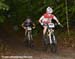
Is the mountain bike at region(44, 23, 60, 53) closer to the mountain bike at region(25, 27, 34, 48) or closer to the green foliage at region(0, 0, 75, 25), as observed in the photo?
the mountain bike at region(25, 27, 34, 48)

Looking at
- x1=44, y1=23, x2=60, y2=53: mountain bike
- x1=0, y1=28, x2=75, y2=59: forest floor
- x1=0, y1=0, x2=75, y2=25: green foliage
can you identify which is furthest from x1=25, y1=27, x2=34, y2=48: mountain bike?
x1=0, y1=0, x2=75, y2=25: green foliage

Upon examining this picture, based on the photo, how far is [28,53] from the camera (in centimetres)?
1551

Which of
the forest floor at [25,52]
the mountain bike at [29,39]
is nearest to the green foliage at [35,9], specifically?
the forest floor at [25,52]

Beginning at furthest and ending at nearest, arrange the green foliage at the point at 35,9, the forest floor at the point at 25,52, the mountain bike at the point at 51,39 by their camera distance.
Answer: the green foliage at the point at 35,9 < the mountain bike at the point at 51,39 < the forest floor at the point at 25,52

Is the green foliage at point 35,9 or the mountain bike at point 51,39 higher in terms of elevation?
the green foliage at point 35,9

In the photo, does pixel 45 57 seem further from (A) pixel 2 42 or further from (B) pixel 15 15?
(B) pixel 15 15

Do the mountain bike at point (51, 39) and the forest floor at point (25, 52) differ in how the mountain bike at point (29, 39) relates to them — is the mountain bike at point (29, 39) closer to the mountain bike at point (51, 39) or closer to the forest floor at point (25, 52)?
the forest floor at point (25, 52)

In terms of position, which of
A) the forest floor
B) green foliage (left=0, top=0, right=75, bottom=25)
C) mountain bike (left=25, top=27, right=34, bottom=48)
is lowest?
the forest floor

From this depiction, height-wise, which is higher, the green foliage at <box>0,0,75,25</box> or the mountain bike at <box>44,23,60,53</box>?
the green foliage at <box>0,0,75,25</box>

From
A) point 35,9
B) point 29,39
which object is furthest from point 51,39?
point 35,9

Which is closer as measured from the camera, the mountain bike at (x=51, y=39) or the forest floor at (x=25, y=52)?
the forest floor at (x=25, y=52)

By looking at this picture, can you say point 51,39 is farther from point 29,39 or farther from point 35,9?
point 35,9

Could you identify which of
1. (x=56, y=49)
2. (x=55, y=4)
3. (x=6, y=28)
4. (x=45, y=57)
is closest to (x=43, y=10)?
(x=55, y=4)

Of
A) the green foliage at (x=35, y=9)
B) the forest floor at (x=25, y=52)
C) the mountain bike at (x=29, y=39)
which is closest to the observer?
the forest floor at (x=25, y=52)
